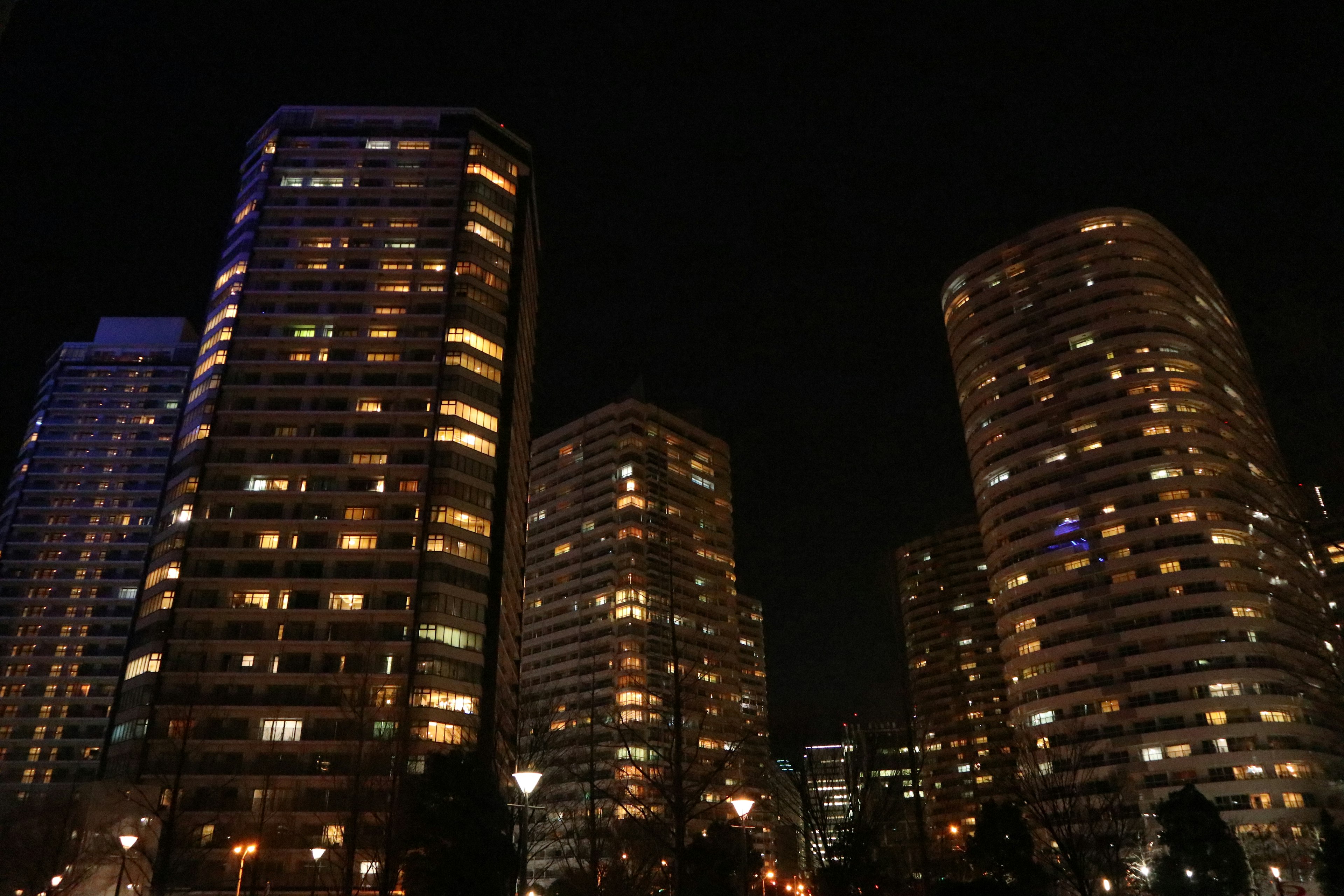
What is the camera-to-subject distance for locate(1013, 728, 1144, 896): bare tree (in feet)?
118

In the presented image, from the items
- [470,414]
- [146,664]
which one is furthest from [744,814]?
[146,664]

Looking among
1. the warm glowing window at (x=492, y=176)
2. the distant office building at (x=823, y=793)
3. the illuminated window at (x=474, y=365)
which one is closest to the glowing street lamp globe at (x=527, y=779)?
the distant office building at (x=823, y=793)

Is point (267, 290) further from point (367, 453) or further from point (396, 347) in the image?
point (367, 453)

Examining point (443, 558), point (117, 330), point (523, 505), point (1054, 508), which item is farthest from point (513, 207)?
point (117, 330)

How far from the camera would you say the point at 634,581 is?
6555 inches

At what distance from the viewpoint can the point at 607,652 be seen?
16112 centimetres

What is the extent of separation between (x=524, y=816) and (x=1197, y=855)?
40400 mm

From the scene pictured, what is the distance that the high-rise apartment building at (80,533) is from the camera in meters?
152

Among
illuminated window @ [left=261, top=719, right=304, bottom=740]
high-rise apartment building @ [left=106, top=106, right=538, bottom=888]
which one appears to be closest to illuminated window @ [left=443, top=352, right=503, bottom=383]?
high-rise apartment building @ [left=106, top=106, right=538, bottom=888]

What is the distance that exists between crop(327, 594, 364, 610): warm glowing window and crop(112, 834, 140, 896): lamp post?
24.7 metres

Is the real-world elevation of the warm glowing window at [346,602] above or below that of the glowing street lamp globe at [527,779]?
above

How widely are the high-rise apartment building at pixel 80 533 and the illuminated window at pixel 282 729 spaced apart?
8586 cm

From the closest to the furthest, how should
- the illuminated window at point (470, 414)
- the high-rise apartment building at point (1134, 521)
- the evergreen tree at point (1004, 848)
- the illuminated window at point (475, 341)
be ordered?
the evergreen tree at point (1004, 848) < the illuminated window at point (470, 414) < the illuminated window at point (475, 341) < the high-rise apartment building at point (1134, 521)

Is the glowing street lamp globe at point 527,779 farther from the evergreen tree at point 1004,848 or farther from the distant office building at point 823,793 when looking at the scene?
the evergreen tree at point 1004,848
